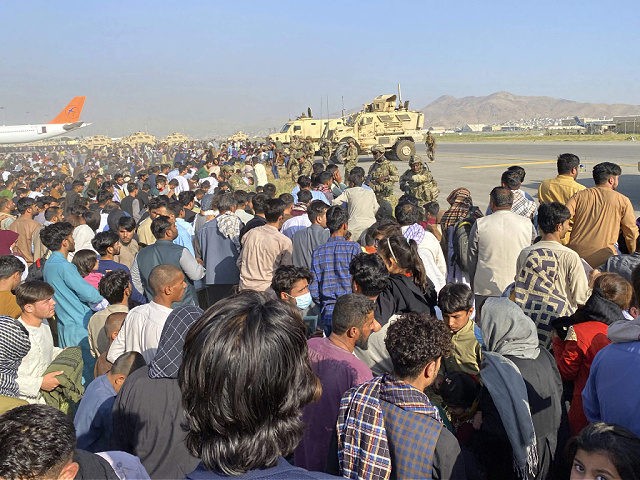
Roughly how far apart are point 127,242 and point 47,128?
53.0 m

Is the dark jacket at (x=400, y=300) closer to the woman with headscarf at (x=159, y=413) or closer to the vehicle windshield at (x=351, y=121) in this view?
the woman with headscarf at (x=159, y=413)

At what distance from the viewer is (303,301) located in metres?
4.34

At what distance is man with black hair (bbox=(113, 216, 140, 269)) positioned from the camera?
6312 millimetres

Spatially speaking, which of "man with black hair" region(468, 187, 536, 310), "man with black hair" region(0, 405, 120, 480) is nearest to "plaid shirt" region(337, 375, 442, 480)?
"man with black hair" region(0, 405, 120, 480)

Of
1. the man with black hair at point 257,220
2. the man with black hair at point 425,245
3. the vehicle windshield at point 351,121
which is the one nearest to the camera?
the man with black hair at point 425,245

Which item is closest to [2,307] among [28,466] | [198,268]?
[198,268]

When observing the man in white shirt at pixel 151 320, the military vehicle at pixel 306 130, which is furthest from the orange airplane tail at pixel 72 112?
the man in white shirt at pixel 151 320

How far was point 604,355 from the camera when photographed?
2311 mm

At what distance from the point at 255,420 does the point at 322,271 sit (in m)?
3.23

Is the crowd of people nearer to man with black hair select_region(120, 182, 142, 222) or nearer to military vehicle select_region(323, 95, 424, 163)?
man with black hair select_region(120, 182, 142, 222)

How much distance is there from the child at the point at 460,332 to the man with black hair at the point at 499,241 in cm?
207

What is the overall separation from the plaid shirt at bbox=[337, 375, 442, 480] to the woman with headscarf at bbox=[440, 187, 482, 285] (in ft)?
12.6

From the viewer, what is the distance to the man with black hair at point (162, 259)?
5184 millimetres

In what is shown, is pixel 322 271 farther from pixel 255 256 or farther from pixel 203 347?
pixel 203 347
